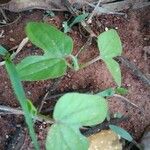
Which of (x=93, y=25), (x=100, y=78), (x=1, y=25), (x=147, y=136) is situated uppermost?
(x=1, y=25)

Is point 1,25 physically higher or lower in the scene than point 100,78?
higher

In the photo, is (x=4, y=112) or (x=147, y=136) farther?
(x=147, y=136)

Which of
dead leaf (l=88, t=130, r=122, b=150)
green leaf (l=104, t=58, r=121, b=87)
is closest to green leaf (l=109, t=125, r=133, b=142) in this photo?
dead leaf (l=88, t=130, r=122, b=150)

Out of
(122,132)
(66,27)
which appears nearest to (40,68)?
(66,27)

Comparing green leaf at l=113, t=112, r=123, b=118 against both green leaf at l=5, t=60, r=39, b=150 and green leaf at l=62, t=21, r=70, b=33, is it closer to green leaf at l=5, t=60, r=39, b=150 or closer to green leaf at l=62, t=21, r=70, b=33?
green leaf at l=62, t=21, r=70, b=33

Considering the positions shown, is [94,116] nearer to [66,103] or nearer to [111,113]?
[66,103]

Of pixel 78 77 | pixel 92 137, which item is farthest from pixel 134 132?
pixel 78 77

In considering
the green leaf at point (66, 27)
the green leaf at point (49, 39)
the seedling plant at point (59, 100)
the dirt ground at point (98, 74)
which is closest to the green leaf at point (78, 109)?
the seedling plant at point (59, 100)
